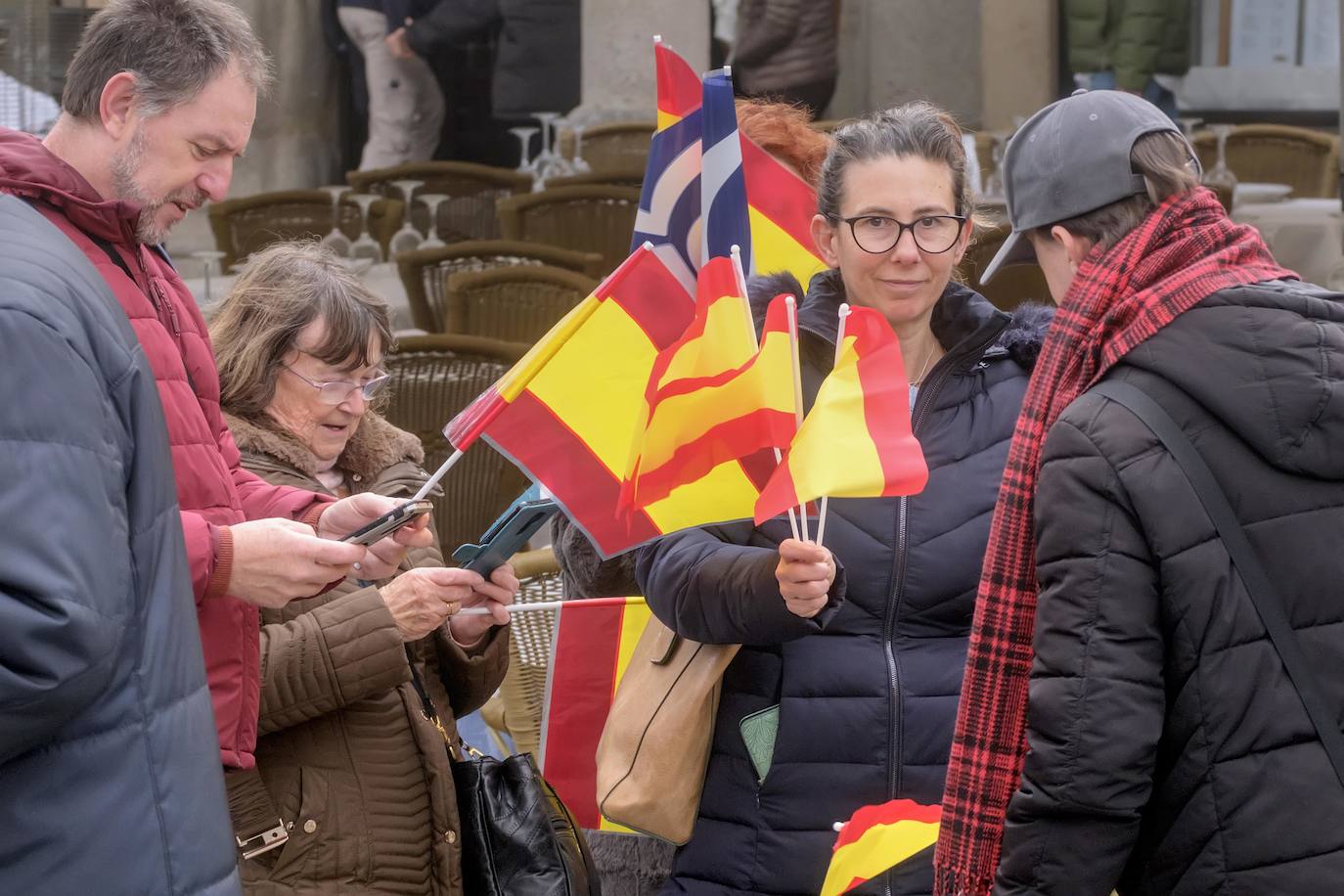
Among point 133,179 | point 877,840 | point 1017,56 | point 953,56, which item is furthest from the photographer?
point 953,56

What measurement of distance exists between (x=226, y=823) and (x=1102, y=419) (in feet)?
3.29

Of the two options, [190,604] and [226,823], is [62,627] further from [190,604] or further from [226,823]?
[226,823]

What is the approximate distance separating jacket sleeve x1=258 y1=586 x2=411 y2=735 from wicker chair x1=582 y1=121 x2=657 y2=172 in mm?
7993

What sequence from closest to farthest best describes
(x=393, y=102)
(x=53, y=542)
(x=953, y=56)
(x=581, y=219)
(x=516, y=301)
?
(x=53, y=542)
(x=516, y=301)
(x=581, y=219)
(x=393, y=102)
(x=953, y=56)

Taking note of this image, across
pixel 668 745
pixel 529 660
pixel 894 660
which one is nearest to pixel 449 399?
pixel 529 660

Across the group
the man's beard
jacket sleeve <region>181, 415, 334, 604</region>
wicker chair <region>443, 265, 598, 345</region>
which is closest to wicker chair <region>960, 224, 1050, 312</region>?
wicker chair <region>443, 265, 598, 345</region>

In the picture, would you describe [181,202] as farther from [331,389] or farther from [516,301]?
[516,301]

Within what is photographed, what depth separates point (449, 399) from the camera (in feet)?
16.1

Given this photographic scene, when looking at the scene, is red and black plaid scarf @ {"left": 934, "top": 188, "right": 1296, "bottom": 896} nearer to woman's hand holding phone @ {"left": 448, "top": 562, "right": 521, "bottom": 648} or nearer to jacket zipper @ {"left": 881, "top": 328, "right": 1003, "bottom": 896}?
jacket zipper @ {"left": 881, "top": 328, "right": 1003, "bottom": 896}

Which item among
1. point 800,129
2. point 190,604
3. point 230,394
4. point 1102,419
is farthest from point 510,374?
point 800,129

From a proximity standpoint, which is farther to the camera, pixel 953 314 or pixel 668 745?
pixel 953 314

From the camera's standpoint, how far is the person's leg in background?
1033 centimetres

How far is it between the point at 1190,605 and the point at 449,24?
30.5ft

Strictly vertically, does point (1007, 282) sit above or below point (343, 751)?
above
